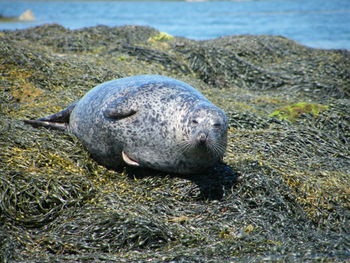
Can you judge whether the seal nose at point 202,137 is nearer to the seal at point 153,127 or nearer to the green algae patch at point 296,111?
the seal at point 153,127

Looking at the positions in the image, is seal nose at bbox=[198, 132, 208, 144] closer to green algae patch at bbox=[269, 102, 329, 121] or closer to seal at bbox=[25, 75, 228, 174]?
seal at bbox=[25, 75, 228, 174]

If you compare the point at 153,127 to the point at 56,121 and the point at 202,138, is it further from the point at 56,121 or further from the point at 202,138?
the point at 56,121

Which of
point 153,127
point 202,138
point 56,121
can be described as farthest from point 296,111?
point 56,121

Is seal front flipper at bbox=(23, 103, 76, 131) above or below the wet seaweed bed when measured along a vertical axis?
above

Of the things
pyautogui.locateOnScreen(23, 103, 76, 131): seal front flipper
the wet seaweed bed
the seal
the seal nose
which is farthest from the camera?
pyautogui.locateOnScreen(23, 103, 76, 131): seal front flipper

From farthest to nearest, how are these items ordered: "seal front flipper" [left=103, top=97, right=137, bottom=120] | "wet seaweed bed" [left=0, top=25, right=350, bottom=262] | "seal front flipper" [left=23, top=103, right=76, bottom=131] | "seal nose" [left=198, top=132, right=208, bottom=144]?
1. "seal front flipper" [left=23, top=103, right=76, bottom=131]
2. "seal front flipper" [left=103, top=97, right=137, bottom=120]
3. "seal nose" [left=198, top=132, right=208, bottom=144]
4. "wet seaweed bed" [left=0, top=25, right=350, bottom=262]

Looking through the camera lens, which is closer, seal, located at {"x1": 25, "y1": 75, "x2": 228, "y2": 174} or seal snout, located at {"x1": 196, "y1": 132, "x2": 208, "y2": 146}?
seal snout, located at {"x1": 196, "y1": 132, "x2": 208, "y2": 146}

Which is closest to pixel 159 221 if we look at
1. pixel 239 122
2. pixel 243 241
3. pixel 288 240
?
pixel 243 241

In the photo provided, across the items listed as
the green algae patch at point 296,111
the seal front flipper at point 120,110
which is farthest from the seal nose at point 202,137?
the green algae patch at point 296,111

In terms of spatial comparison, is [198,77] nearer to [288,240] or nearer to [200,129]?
[200,129]

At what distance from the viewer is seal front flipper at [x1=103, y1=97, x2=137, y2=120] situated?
414cm

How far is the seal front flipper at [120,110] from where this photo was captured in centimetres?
414

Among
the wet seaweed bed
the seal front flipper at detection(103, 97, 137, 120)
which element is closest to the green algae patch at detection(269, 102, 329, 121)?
the wet seaweed bed

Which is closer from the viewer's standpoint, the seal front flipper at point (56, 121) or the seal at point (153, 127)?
the seal at point (153, 127)
